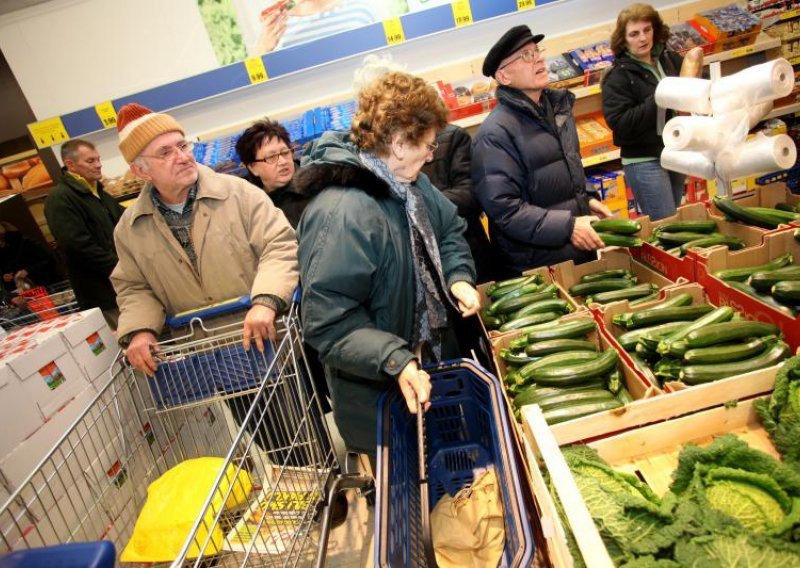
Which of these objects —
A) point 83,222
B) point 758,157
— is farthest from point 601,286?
point 83,222

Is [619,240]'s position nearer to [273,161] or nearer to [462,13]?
[273,161]

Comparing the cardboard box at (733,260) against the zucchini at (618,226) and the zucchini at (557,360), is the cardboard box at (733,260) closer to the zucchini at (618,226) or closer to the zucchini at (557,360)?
the zucchini at (618,226)

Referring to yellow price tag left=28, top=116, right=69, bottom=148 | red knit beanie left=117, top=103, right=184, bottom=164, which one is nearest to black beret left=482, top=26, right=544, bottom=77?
red knit beanie left=117, top=103, right=184, bottom=164

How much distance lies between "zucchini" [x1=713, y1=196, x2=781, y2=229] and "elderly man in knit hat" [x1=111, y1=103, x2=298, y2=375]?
77.6 inches

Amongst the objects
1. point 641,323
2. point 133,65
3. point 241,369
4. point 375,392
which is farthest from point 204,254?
point 133,65

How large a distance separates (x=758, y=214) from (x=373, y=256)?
1.75 m

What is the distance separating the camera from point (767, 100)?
1729 mm

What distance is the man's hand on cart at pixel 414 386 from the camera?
140cm

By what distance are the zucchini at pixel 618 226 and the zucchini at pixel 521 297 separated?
1.34 feet

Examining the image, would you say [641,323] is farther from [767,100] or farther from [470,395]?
[767,100]

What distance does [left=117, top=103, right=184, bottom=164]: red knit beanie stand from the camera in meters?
2.07

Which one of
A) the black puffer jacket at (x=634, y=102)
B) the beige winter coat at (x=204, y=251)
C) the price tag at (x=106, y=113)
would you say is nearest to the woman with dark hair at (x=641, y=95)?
the black puffer jacket at (x=634, y=102)

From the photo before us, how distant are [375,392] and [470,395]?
13.6 inches

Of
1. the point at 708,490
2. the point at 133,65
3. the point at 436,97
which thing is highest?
the point at 133,65
